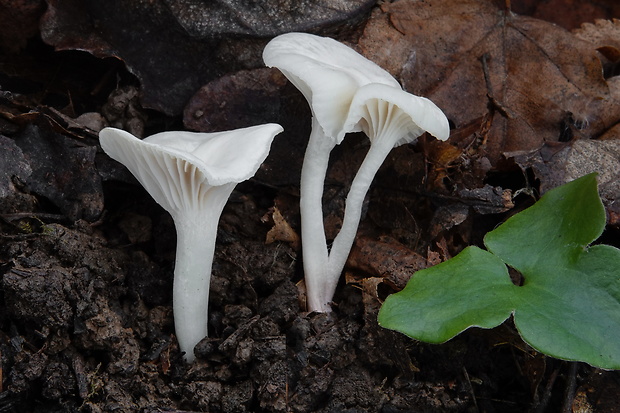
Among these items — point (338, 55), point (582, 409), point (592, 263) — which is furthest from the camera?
point (338, 55)

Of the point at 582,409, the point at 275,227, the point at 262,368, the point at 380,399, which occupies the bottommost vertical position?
the point at 582,409

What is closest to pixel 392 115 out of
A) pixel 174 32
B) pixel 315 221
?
pixel 315 221

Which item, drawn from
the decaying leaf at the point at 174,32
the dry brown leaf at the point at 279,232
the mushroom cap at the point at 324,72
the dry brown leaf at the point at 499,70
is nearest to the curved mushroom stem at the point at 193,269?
the dry brown leaf at the point at 279,232

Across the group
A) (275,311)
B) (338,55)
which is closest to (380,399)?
(275,311)

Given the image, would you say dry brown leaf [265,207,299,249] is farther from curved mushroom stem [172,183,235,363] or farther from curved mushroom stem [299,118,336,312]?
curved mushroom stem [172,183,235,363]

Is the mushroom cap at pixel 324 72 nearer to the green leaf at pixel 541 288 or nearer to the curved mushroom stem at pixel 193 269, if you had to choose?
the curved mushroom stem at pixel 193 269

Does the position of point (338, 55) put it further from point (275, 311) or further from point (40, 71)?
point (40, 71)
